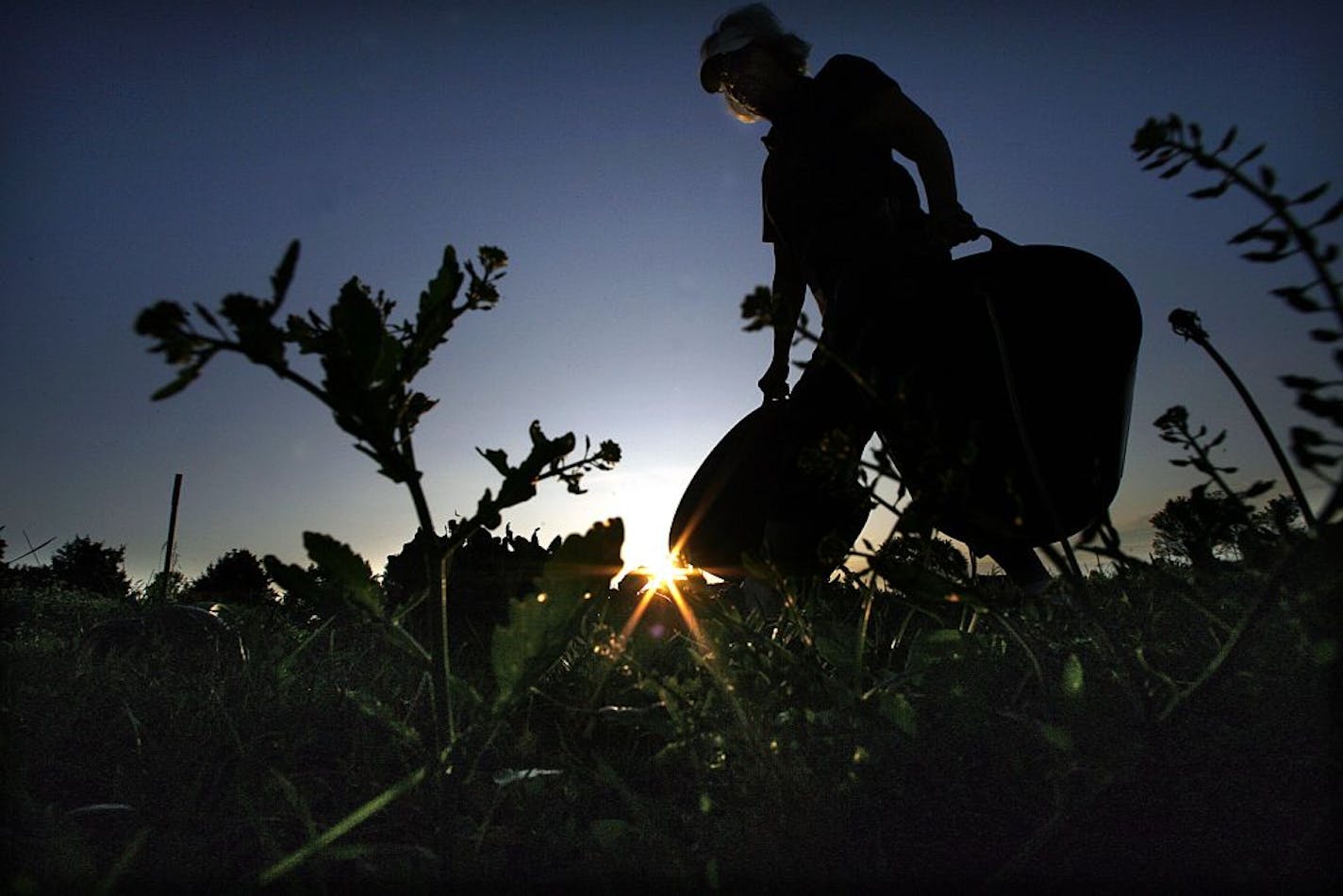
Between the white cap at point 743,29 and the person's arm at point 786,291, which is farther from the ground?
the white cap at point 743,29

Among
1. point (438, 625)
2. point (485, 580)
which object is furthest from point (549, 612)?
point (485, 580)

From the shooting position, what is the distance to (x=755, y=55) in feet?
11.4

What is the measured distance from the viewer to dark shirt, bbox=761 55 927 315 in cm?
293

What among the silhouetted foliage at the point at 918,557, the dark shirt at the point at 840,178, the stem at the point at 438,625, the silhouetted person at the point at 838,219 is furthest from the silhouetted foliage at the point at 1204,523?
the dark shirt at the point at 840,178

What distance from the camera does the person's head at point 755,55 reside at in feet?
11.4

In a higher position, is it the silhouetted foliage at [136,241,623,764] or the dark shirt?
the dark shirt

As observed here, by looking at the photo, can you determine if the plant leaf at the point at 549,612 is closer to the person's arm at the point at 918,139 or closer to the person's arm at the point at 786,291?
the person's arm at the point at 786,291

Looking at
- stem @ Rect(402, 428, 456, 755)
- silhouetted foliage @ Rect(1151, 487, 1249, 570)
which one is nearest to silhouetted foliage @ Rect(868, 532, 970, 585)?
silhouetted foliage @ Rect(1151, 487, 1249, 570)

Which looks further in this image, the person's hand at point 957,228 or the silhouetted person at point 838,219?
the silhouetted person at point 838,219

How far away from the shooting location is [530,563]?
2.98 metres

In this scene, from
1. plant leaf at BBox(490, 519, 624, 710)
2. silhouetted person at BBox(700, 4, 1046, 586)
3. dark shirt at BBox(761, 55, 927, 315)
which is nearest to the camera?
plant leaf at BBox(490, 519, 624, 710)

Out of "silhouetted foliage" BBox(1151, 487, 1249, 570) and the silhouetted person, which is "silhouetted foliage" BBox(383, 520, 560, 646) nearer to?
the silhouetted person

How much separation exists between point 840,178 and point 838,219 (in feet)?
0.58

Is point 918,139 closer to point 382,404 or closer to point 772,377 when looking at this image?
point 772,377
